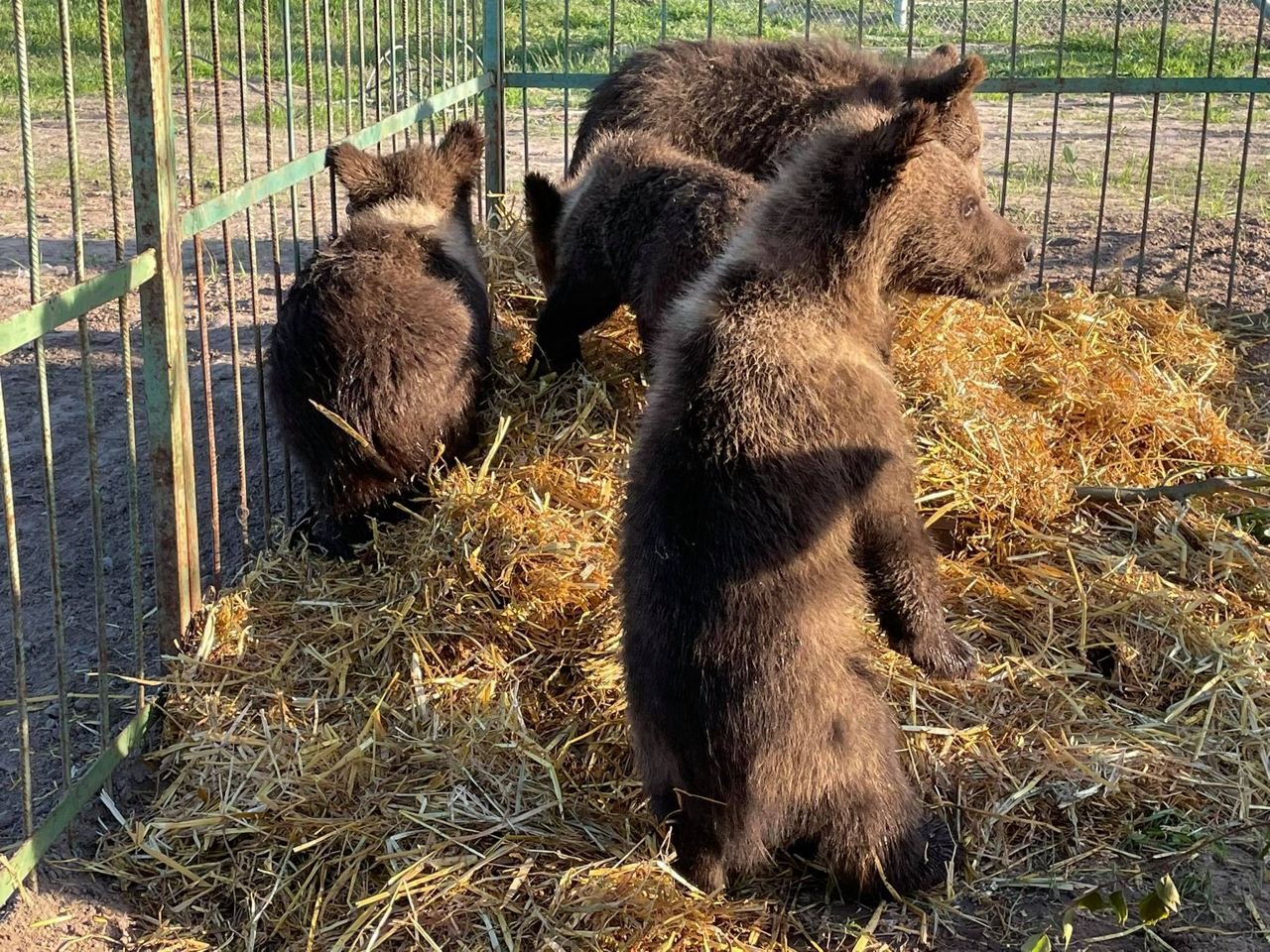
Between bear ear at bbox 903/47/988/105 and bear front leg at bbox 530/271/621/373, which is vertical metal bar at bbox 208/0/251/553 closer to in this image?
bear front leg at bbox 530/271/621/373

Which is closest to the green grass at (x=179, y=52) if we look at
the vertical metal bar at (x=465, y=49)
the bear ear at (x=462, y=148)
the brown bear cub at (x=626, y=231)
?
the vertical metal bar at (x=465, y=49)

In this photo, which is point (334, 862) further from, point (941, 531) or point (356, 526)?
point (941, 531)

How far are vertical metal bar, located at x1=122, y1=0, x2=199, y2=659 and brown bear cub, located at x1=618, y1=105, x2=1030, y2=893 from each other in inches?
63.5

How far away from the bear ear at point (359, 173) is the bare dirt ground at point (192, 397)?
183 millimetres

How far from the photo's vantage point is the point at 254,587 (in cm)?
542

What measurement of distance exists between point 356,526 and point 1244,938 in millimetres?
3453

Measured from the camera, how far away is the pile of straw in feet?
13.4

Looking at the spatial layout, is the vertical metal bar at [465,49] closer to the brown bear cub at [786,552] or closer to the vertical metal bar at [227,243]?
the vertical metal bar at [227,243]

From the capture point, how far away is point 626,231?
Result: 6016mm

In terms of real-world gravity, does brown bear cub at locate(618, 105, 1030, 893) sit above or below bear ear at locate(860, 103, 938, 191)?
below

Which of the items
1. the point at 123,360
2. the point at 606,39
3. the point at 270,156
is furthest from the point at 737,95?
the point at 606,39

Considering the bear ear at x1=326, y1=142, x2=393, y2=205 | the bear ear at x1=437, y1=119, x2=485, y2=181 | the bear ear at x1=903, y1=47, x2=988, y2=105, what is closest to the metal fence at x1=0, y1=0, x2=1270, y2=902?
the bear ear at x1=326, y1=142, x2=393, y2=205

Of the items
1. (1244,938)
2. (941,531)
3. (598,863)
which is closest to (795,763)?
(598,863)

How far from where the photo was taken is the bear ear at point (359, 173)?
19.5 ft
